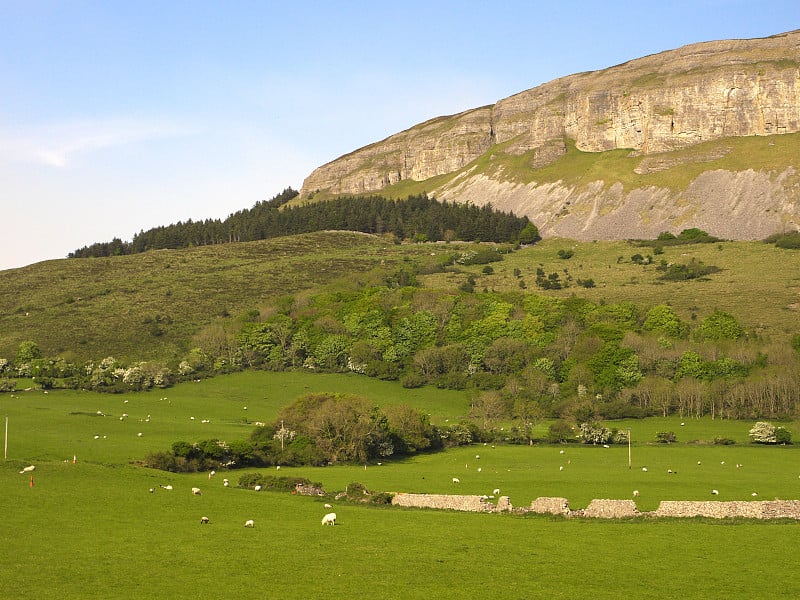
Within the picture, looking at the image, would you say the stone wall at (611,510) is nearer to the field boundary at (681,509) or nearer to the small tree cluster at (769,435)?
the field boundary at (681,509)

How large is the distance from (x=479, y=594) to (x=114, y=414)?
6753 centimetres

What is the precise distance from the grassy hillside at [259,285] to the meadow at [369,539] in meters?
65.5

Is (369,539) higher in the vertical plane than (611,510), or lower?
higher

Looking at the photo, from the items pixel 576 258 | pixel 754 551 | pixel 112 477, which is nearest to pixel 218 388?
pixel 112 477

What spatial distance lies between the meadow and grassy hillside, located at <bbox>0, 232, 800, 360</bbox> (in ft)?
215

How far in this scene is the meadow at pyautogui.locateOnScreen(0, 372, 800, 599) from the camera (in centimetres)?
2538

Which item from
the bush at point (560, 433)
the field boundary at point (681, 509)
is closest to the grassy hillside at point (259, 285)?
the bush at point (560, 433)

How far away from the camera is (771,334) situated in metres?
115

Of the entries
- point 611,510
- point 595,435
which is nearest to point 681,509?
point 611,510

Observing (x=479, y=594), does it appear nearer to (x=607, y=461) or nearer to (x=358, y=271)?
(x=607, y=461)

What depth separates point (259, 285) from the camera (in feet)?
523

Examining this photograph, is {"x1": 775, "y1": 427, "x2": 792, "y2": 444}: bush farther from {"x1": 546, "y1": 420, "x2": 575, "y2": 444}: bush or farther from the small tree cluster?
{"x1": 546, "y1": 420, "x2": 575, "y2": 444}: bush

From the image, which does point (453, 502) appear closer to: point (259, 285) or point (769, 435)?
point (769, 435)

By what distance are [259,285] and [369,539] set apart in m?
129
